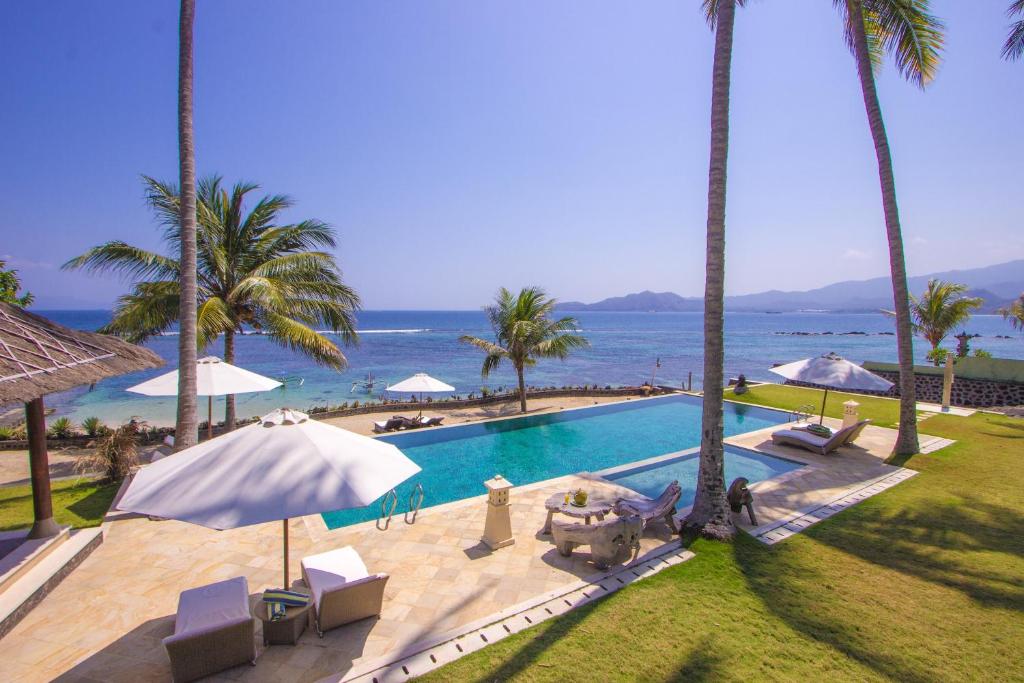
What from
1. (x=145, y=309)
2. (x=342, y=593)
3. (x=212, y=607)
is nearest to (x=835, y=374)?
(x=342, y=593)

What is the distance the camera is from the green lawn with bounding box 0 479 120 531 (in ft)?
24.1

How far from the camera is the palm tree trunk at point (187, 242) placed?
821cm

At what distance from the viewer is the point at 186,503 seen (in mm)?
3711

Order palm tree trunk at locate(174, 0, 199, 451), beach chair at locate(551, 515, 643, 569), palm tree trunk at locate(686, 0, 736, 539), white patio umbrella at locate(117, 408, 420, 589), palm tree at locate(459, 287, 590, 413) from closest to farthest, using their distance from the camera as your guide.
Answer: white patio umbrella at locate(117, 408, 420, 589) < beach chair at locate(551, 515, 643, 569) < palm tree trunk at locate(686, 0, 736, 539) < palm tree trunk at locate(174, 0, 199, 451) < palm tree at locate(459, 287, 590, 413)

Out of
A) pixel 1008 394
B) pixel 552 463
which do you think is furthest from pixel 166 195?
pixel 1008 394

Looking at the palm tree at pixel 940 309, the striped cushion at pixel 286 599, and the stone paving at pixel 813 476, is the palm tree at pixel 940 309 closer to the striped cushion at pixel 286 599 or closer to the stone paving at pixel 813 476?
the stone paving at pixel 813 476

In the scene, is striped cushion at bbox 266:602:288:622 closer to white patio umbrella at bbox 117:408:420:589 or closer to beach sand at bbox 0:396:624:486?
white patio umbrella at bbox 117:408:420:589

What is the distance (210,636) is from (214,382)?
6486mm

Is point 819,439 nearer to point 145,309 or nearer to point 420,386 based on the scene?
point 420,386

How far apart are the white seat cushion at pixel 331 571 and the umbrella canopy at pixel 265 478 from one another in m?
1.40

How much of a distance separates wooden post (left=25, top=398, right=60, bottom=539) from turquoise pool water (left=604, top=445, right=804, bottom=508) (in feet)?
31.5

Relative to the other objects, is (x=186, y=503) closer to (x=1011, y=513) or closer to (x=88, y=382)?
(x=88, y=382)

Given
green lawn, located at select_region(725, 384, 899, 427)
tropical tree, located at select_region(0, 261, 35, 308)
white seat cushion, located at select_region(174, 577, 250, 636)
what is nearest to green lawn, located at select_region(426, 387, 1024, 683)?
white seat cushion, located at select_region(174, 577, 250, 636)

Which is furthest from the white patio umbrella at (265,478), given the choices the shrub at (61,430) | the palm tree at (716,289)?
the shrub at (61,430)
